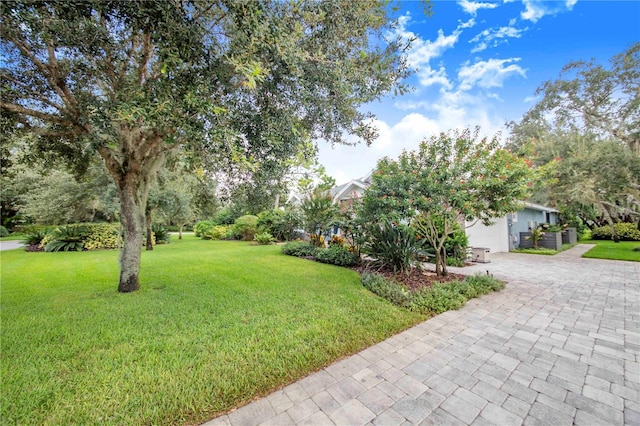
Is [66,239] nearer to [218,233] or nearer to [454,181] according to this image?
[218,233]

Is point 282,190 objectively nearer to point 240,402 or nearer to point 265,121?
point 265,121

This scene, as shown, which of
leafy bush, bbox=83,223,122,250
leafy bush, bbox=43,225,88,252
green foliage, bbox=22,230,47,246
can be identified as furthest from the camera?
green foliage, bbox=22,230,47,246

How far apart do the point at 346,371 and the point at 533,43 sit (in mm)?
10189

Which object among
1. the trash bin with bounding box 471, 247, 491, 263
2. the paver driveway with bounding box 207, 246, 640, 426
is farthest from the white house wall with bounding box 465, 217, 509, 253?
the paver driveway with bounding box 207, 246, 640, 426

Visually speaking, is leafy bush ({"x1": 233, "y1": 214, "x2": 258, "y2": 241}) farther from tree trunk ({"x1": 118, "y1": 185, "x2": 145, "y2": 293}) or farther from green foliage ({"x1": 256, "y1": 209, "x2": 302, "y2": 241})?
tree trunk ({"x1": 118, "y1": 185, "x2": 145, "y2": 293})

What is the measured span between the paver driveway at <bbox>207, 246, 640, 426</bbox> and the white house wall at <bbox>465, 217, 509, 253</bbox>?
7007 mm

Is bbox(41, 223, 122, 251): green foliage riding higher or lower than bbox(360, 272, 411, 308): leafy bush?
higher

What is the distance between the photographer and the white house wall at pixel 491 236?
11457 mm

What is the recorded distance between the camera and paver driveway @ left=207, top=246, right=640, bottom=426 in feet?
6.93

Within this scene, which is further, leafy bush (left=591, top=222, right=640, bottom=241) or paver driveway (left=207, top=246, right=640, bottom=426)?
leafy bush (left=591, top=222, right=640, bottom=241)

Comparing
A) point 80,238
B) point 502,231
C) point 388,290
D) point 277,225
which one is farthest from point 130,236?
point 502,231

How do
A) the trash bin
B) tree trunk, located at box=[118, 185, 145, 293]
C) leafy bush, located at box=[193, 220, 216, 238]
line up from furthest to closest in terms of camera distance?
leafy bush, located at box=[193, 220, 216, 238] → the trash bin → tree trunk, located at box=[118, 185, 145, 293]

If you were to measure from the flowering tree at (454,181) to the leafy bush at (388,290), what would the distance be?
60.8 inches

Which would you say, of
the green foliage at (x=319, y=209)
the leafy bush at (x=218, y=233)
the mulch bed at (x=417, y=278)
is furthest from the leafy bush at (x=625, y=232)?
the leafy bush at (x=218, y=233)
